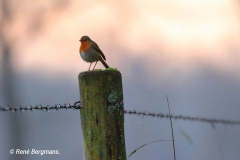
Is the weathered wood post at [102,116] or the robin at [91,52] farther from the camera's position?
the robin at [91,52]

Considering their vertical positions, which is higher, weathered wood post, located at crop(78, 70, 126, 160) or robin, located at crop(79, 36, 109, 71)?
robin, located at crop(79, 36, 109, 71)

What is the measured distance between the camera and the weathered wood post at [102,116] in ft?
6.40

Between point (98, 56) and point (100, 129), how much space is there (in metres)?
1.98

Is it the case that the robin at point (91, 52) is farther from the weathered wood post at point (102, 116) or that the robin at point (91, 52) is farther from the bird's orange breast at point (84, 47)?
the weathered wood post at point (102, 116)

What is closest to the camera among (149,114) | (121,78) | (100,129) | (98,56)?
(100,129)

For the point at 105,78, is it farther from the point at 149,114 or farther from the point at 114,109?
the point at 149,114

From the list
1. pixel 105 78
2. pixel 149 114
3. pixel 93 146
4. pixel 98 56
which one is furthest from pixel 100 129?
pixel 98 56

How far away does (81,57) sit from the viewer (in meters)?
3.87

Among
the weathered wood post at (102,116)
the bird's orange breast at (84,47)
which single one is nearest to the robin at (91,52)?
the bird's orange breast at (84,47)

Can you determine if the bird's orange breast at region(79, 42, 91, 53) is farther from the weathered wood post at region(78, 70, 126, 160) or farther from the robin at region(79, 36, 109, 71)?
the weathered wood post at region(78, 70, 126, 160)

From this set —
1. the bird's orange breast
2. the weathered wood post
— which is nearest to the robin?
the bird's orange breast

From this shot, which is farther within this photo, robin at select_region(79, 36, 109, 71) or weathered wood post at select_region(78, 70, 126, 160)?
robin at select_region(79, 36, 109, 71)

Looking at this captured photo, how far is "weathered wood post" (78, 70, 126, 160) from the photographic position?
1.95 meters

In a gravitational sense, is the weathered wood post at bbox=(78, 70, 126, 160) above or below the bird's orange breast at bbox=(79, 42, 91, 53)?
below
